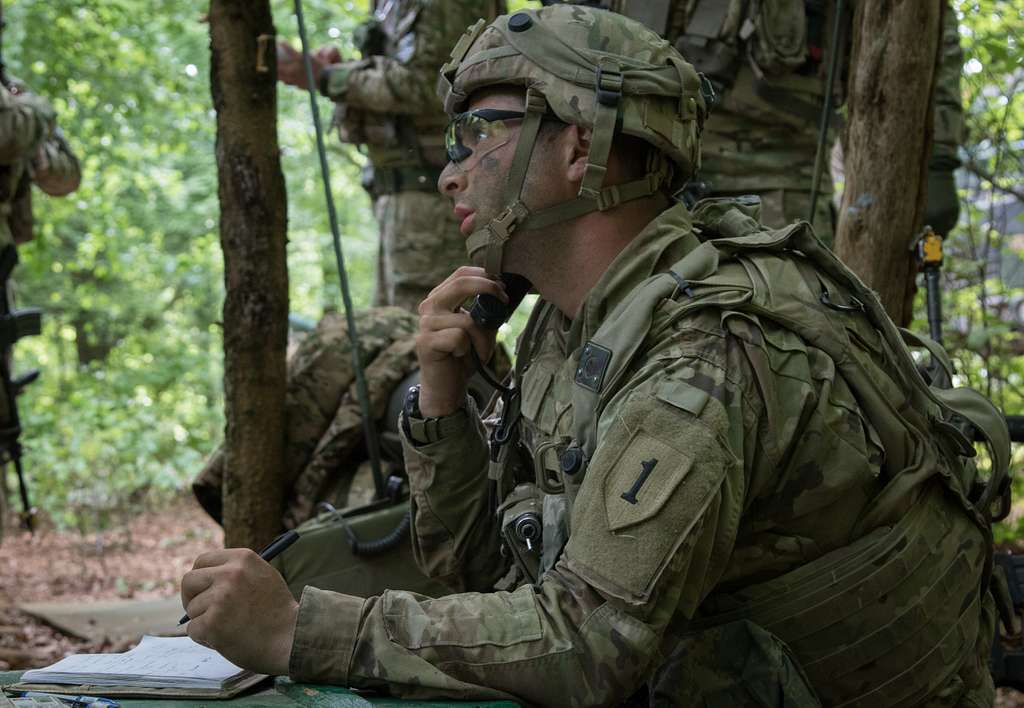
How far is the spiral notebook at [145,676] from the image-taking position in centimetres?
188

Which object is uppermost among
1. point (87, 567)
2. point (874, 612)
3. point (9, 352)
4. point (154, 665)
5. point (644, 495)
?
point (644, 495)

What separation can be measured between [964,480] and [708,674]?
694 millimetres

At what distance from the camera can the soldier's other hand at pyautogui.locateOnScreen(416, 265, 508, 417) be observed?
247cm

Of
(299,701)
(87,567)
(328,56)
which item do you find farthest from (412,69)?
(87,567)

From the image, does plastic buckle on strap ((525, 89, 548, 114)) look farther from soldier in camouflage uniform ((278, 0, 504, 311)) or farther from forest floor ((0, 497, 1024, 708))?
forest floor ((0, 497, 1024, 708))

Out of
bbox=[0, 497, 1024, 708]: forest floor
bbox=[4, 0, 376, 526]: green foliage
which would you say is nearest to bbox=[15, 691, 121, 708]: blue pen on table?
bbox=[0, 497, 1024, 708]: forest floor

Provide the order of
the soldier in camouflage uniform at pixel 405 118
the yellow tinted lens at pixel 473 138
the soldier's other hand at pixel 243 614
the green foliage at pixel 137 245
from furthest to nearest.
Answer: the green foliage at pixel 137 245 < the soldier in camouflage uniform at pixel 405 118 < the yellow tinted lens at pixel 473 138 < the soldier's other hand at pixel 243 614

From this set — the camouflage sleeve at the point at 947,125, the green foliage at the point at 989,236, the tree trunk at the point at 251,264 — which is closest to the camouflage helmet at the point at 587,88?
the tree trunk at the point at 251,264

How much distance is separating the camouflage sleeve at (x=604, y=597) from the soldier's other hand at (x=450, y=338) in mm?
688

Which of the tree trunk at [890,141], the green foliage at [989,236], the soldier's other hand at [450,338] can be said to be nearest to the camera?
the soldier's other hand at [450,338]

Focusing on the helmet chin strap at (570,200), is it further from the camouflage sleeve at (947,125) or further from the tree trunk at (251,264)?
the camouflage sleeve at (947,125)

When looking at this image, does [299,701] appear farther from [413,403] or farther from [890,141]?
[890,141]

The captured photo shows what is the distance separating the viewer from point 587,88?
7.19ft

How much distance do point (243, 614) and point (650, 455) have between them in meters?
0.72
